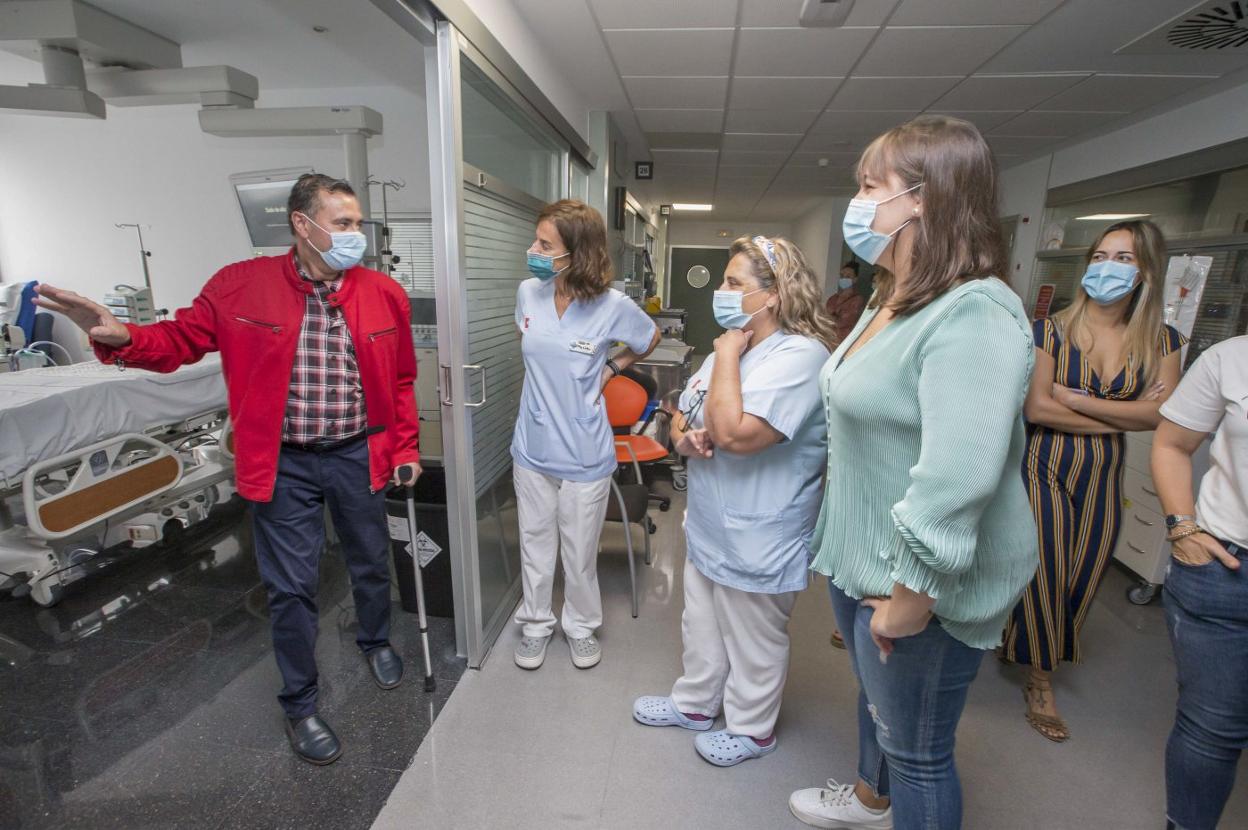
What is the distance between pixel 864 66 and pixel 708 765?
10.5 feet

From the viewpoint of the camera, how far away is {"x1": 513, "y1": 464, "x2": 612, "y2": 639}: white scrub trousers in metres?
2.04

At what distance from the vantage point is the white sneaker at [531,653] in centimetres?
212

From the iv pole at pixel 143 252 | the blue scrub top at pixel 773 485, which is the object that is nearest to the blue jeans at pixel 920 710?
the blue scrub top at pixel 773 485

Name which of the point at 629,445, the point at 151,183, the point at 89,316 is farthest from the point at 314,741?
the point at 151,183

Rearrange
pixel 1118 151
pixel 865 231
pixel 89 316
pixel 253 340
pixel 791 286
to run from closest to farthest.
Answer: pixel 865 231 → pixel 89 316 → pixel 791 286 → pixel 253 340 → pixel 1118 151

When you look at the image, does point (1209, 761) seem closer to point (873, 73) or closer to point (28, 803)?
point (28, 803)

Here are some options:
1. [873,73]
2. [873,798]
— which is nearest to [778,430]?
[873,798]

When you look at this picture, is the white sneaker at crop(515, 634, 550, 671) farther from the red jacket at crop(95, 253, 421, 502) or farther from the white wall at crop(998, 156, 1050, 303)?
the white wall at crop(998, 156, 1050, 303)

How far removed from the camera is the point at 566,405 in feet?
6.51

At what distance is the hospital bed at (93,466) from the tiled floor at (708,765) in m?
1.70

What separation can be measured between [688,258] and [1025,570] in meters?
11.3

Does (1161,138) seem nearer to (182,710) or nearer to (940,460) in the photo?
(940,460)

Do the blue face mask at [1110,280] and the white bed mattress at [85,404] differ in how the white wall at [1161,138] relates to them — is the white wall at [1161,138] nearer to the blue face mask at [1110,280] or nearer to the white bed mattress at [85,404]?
the blue face mask at [1110,280]

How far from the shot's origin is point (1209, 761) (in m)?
1.28
